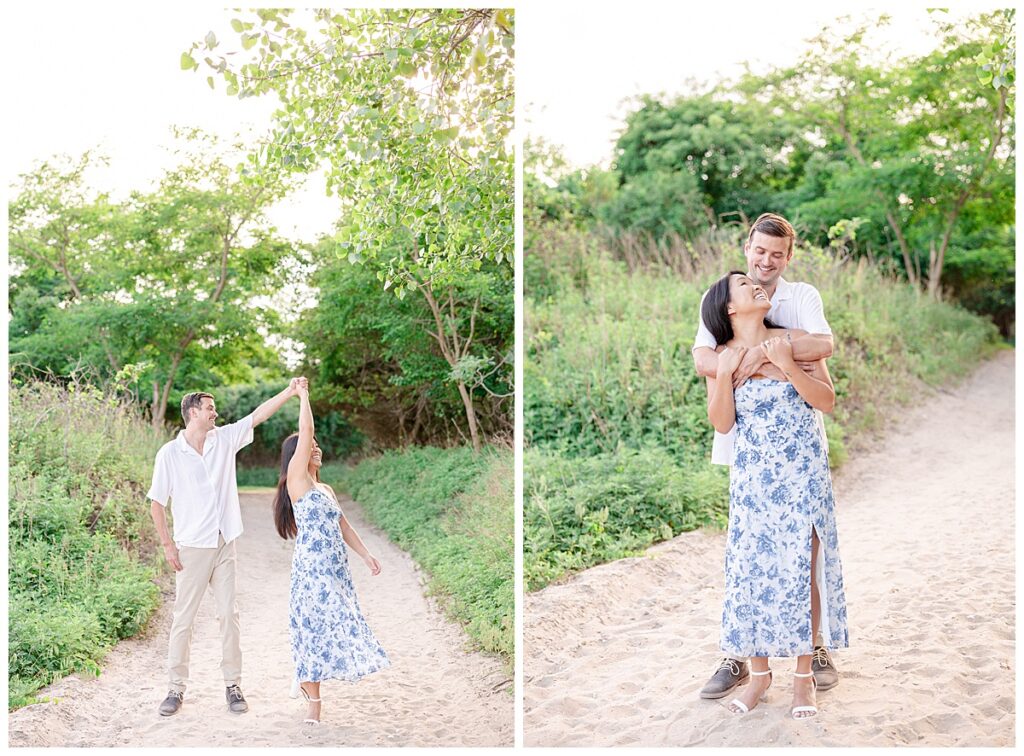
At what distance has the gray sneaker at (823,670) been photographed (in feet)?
10.8

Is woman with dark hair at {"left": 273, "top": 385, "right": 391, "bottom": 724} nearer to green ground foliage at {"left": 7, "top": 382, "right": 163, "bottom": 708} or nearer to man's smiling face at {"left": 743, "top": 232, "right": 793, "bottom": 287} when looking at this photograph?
green ground foliage at {"left": 7, "top": 382, "right": 163, "bottom": 708}

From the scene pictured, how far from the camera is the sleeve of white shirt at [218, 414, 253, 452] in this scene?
11.7 feet

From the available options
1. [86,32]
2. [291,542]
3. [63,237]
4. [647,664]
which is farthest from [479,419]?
[86,32]

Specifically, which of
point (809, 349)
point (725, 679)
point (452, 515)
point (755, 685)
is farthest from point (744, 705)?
point (452, 515)

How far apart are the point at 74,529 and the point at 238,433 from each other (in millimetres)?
1316

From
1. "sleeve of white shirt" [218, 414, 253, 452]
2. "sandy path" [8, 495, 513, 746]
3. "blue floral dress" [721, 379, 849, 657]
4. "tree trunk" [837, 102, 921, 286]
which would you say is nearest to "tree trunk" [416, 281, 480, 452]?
"sandy path" [8, 495, 513, 746]

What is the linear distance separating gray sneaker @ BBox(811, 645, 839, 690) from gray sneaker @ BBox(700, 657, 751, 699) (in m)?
0.23

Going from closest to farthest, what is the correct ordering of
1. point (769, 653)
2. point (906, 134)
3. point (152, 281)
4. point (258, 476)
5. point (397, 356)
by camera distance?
point (769, 653) → point (258, 476) → point (152, 281) → point (397, 356) → point (906, 134)

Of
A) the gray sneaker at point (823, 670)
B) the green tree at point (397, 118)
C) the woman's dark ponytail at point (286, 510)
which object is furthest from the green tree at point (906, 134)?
the woman's dark ponytail at point (286, 510)

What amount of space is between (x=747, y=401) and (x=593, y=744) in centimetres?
129

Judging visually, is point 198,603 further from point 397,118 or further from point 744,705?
point 397,118

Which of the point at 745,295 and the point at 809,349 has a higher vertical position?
the point at 745,295

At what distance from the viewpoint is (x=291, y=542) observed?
4023 millimetres

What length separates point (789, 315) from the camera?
10.1 ft
